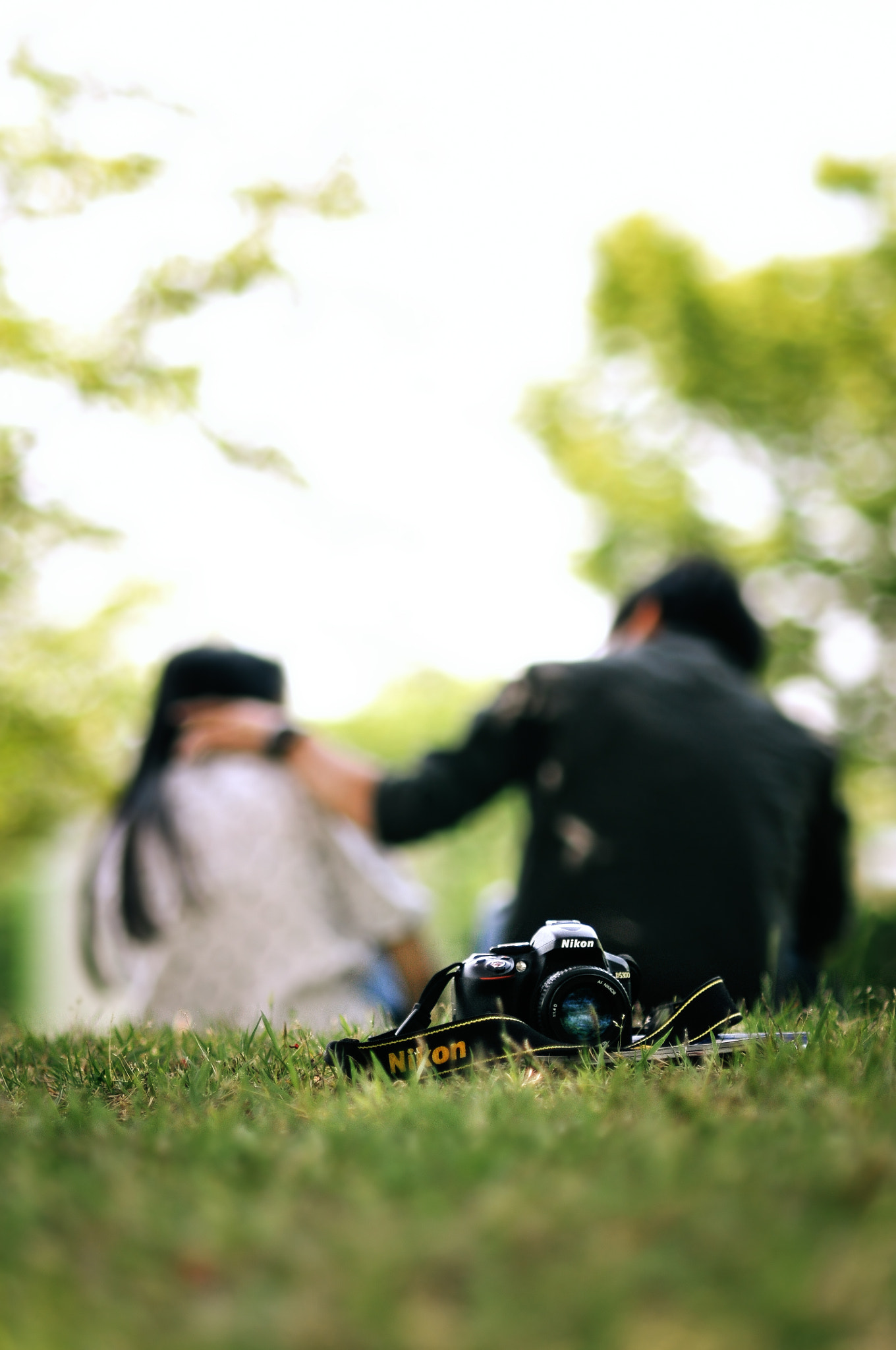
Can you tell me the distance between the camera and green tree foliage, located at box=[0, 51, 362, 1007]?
5.51m

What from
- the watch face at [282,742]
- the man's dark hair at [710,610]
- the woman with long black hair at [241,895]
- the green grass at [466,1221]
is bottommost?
the woman with long black hair at [241,895]

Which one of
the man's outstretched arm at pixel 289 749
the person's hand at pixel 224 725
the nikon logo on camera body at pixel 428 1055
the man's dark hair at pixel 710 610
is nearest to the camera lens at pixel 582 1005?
the nikon logo on camera body at pixel 428 1055

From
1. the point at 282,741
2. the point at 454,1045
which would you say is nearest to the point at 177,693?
the point at 282,741

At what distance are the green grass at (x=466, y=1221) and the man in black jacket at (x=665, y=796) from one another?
0.79 m

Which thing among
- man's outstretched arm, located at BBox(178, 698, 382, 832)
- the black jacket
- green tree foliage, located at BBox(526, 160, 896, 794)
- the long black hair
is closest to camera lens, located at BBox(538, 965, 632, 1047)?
the black jacket

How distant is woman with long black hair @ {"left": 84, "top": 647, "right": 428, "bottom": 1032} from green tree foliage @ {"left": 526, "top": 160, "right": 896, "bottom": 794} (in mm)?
9262

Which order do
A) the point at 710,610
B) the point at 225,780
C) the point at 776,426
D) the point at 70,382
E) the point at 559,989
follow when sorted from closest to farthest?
1. the point at 559,989
2. the point at 710,610
3. the point at 225,780
4. the point at 70,382
5. the point at 776,426

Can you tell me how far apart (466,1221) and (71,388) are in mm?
5628

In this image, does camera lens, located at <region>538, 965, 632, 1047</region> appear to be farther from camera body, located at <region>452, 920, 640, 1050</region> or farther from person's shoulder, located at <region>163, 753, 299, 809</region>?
person's shoulder, located at <region>163, 753, 299, 809</region>

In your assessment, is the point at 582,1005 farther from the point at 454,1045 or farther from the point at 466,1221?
the point at 466,1221

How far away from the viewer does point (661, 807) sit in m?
2.41

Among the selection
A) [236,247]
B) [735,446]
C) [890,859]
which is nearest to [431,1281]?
[236,247]

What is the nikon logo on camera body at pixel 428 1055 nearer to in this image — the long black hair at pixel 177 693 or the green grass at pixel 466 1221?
the green grass at pixel 466 1221

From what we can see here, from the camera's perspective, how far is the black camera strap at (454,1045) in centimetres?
162
